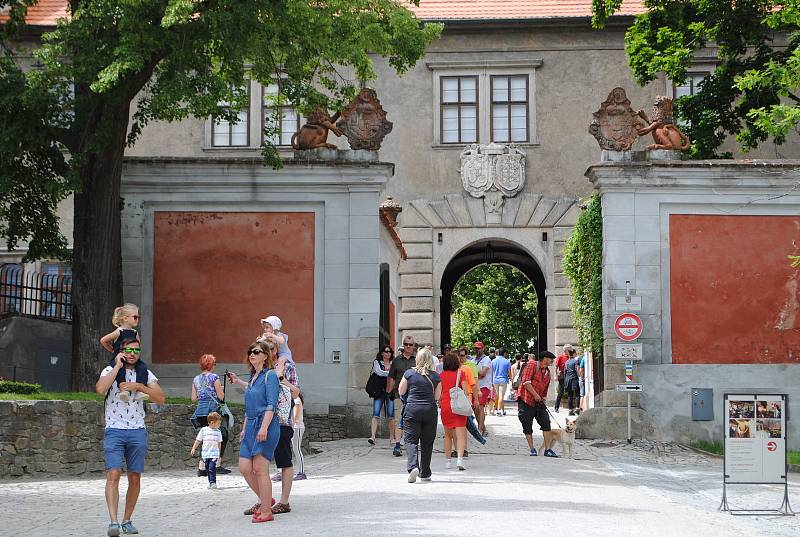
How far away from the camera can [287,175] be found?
21562 mm

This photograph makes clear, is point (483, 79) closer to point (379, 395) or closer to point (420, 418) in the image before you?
point (379, 395)

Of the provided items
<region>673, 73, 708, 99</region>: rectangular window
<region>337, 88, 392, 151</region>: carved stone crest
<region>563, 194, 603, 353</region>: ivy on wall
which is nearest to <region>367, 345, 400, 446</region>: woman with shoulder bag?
<region>337, 88, 392, 151</region>: carved stone crest

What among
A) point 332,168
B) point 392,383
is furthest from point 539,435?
point 332,168

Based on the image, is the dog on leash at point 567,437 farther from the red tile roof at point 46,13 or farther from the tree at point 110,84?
the red tile roof at point 46,13

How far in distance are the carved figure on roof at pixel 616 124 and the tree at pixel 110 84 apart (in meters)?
3.72

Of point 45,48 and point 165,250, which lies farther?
point 165,250

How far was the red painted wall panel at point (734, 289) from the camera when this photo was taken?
21.4m

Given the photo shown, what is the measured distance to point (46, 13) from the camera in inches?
1332

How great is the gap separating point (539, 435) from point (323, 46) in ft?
26.6

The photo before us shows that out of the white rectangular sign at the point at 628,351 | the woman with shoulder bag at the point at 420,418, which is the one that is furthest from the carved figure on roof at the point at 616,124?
the woman with shoulder bag at the point at 420,418

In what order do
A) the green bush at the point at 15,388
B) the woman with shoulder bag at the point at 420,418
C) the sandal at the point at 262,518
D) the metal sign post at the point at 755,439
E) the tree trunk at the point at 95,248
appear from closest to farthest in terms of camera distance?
the sandal at the point at 262,518, the metal sign post at the point at 755,439, the woman with shoulder bag at the point at 420,418, the green bush at the point at 15,388, the tree trunk at the point at 95,248

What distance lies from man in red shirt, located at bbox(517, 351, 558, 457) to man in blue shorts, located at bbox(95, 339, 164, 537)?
9183 mm

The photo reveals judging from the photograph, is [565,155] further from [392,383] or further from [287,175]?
[392,383]

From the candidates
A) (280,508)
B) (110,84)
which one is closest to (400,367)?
(110,84)
